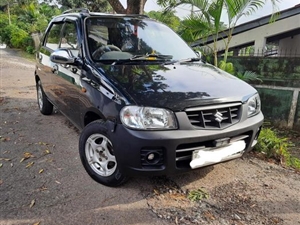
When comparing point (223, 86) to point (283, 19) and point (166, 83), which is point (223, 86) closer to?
point (166, 83)

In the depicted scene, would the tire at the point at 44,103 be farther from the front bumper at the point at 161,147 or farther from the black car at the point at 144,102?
the front bumper at the point at 161,147

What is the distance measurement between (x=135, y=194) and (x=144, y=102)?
101 cm

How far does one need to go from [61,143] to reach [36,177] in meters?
0.97

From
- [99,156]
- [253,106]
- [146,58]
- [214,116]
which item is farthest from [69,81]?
[253,106]

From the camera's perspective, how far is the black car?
2275 mm

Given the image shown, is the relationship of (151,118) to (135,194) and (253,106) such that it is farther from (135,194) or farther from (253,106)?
(253,106)

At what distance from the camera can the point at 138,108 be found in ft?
7.43

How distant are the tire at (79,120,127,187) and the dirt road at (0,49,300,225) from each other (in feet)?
0.38

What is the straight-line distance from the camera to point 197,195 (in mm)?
2717

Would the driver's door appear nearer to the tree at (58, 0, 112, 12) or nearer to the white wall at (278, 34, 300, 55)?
the white wall at (278, 34, 300, 55)

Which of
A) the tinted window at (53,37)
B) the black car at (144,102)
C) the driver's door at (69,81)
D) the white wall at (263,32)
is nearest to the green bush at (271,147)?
the black car at (144,102)

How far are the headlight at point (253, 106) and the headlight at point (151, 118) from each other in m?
0.98

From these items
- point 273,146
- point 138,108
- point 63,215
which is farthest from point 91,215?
point 273,146

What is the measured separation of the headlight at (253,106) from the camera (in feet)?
9.18
